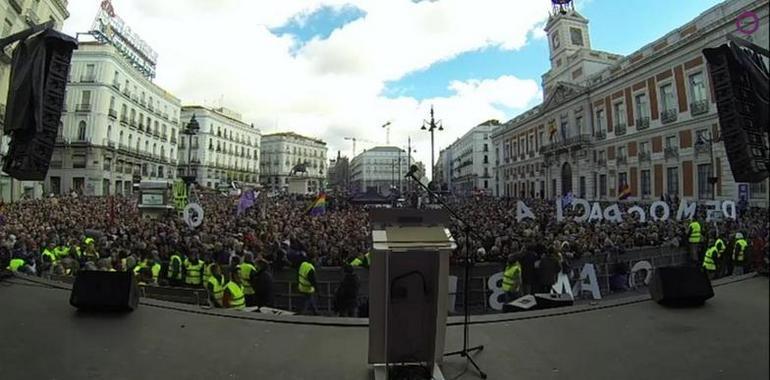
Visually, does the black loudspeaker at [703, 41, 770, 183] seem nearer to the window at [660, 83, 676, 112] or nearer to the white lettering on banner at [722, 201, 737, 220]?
the white lettering on banner at [722, 201, 737, 220]

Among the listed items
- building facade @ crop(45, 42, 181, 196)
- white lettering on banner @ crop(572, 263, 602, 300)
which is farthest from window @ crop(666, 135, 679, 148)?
building facade @ crop(45, 42, 181, 196)

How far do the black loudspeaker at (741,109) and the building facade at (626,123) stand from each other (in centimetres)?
573

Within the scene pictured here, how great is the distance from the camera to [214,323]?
4.75 meters

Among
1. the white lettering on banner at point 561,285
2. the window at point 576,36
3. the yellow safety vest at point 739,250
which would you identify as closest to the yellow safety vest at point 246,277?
the white lettering on banner at point 561,285

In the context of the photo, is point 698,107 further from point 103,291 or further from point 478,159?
→ point 478,159

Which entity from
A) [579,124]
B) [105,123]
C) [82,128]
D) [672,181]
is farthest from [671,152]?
[82,128]

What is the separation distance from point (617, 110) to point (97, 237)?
2774 cm

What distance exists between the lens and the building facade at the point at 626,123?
1794 cm

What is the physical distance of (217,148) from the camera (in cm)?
6406

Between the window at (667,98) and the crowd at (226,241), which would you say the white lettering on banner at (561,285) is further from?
the window at (667,98)

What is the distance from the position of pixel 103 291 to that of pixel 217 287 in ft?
5.93

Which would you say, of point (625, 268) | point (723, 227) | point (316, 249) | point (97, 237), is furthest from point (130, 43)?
point (723, 227)

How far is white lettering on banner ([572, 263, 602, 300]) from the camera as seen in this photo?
9.09 meters

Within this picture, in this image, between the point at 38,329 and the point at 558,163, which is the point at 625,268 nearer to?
the point at 38,329
